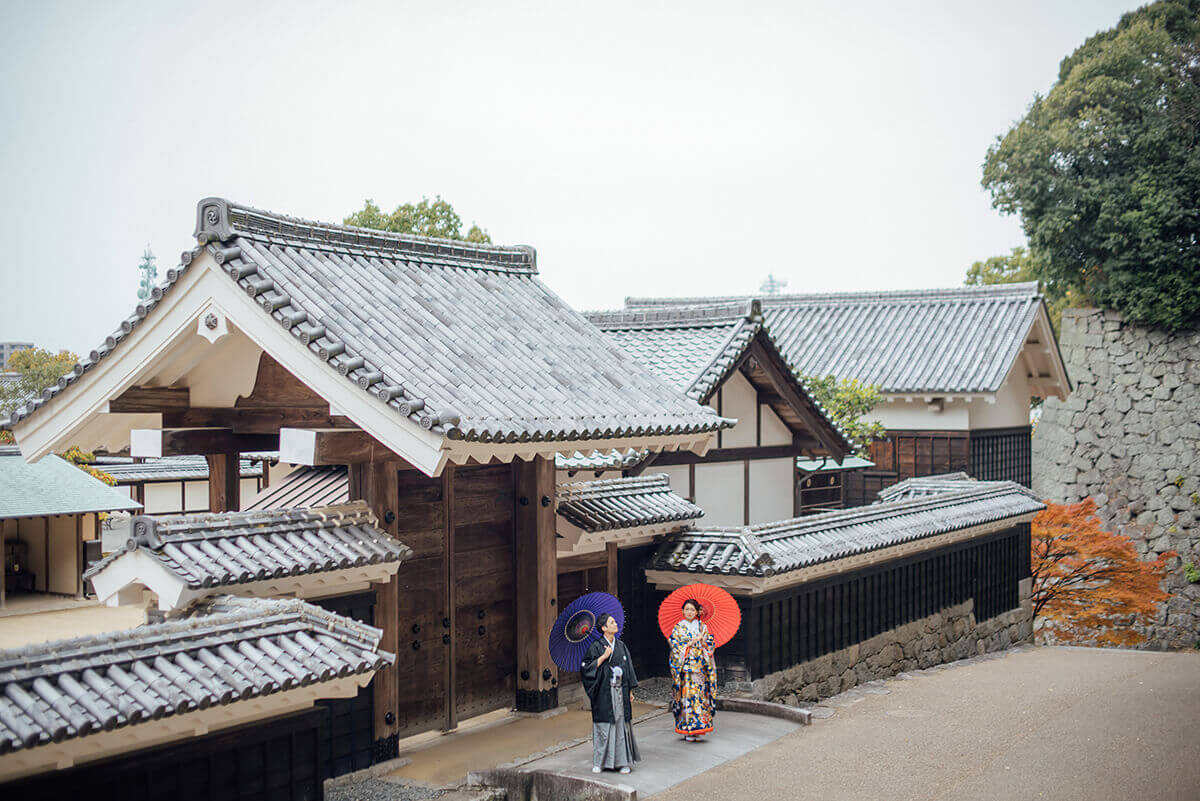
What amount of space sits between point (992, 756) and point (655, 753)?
3.64m

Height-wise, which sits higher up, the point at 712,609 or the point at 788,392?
the point at 788,392

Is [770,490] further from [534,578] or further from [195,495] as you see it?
[195,495]

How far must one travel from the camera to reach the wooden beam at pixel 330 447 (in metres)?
9.71

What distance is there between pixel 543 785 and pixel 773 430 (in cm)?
1030

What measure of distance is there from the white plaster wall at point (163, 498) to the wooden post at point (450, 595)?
21713mm

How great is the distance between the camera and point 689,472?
55.9 feet

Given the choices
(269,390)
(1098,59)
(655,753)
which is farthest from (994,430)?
(269,390)

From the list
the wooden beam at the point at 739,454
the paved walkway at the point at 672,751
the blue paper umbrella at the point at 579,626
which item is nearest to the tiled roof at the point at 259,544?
the blue paper umbrella at the point at 579,626

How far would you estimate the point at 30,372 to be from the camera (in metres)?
37.0

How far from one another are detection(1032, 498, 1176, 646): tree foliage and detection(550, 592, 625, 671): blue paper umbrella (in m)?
17.7

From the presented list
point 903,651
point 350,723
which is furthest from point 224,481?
point 903,651

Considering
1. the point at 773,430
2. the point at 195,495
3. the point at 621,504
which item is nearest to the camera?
the point at 621,504

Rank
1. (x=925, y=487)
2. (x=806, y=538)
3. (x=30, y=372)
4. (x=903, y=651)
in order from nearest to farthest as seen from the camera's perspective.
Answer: (x=806, y=538)
(x=903, y=651)
(x=925, y=487)
(x=30, y=372)

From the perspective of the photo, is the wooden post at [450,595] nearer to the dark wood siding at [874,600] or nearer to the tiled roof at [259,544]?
the tiled roof at [259,544]
